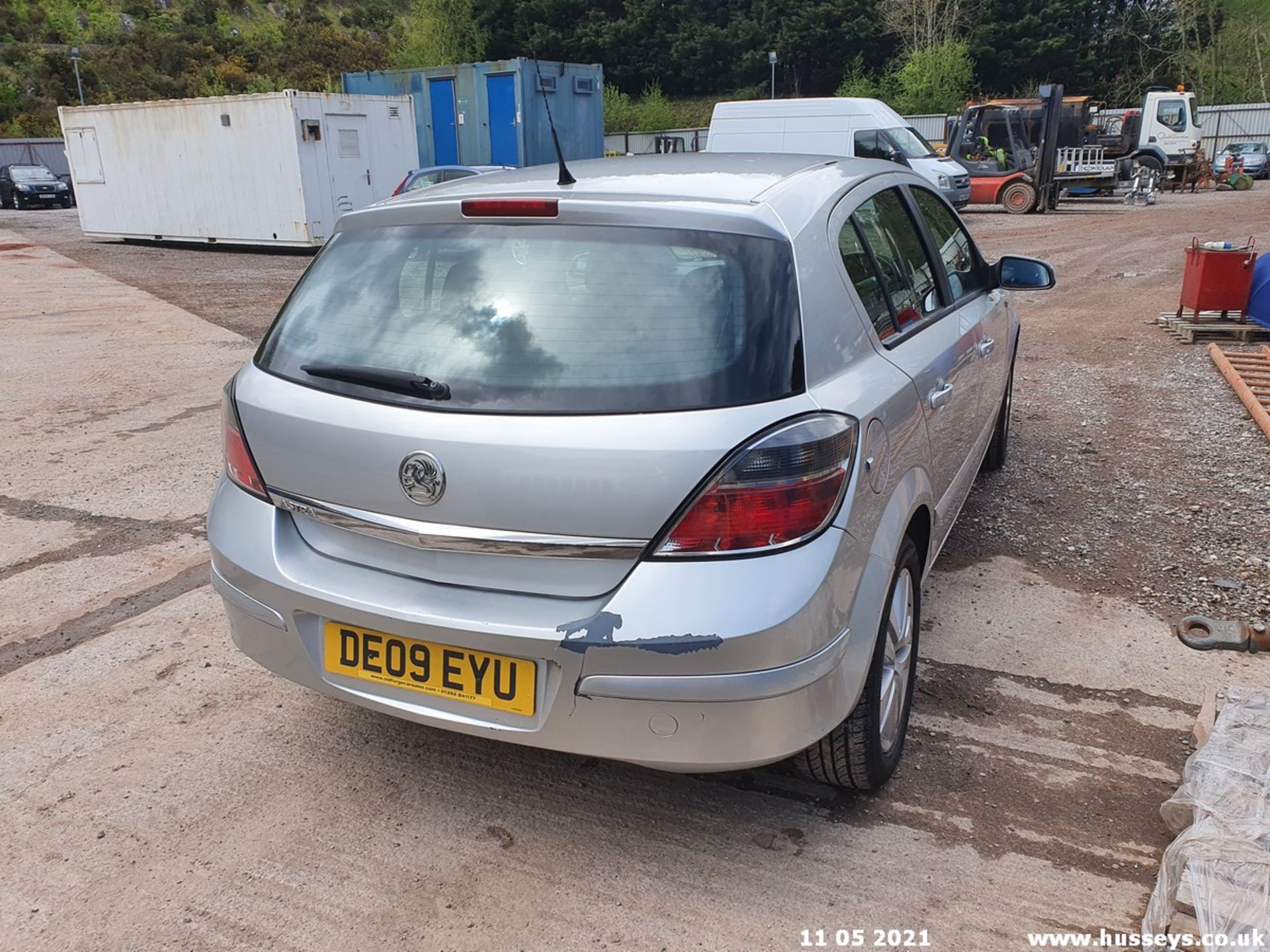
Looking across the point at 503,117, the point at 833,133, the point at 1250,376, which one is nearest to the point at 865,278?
the point at 1250,376

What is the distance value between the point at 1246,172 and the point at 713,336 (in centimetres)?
3820

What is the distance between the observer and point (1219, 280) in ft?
27.3

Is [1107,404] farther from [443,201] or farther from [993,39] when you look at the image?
[993,39]

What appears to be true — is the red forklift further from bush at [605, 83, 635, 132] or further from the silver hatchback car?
bush at [605, 83, 635, 132]

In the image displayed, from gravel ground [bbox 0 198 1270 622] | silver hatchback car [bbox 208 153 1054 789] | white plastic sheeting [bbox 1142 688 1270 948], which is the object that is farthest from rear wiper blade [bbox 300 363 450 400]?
gravel ground [bbox 0 198 1270 622]

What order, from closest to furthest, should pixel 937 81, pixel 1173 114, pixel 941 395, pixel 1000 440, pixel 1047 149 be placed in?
pixel 941 395
pixel 1000 440
pixel 1047 149
pixel 1173 114
pixel 937 81

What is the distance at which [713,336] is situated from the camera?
86.7 inches

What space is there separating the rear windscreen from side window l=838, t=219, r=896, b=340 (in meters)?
0.40

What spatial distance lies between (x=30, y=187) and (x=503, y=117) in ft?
78.2

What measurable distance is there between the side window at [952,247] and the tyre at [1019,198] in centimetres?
2096

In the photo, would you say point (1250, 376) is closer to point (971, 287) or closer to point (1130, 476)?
point (1130, 476)

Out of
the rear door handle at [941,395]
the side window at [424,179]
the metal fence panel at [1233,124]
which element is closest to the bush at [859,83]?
the metal fence panel at [1233,124]

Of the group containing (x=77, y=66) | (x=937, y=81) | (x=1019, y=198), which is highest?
(x=77, y=66)

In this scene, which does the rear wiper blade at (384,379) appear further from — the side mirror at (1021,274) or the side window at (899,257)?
the side mirror at (1021,274)
